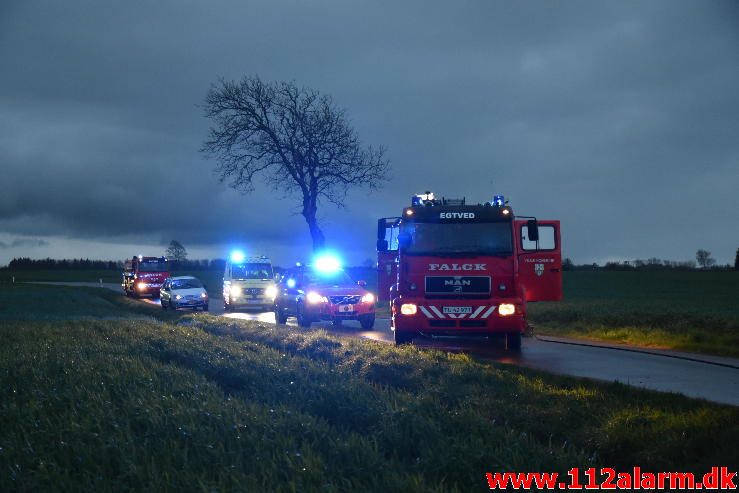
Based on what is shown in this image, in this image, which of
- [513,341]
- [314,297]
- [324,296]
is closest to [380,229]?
[513,341]

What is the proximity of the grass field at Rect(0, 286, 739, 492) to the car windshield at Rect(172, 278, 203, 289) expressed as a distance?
26710mm

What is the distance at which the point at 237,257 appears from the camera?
36.5m

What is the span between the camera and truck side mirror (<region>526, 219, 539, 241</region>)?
1642 cm

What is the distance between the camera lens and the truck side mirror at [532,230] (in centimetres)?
1642

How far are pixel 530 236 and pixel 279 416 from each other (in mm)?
9930

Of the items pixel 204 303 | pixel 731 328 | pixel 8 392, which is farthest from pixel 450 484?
pixel 204 303

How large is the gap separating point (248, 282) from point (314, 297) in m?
11.8

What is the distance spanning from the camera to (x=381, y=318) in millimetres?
32219

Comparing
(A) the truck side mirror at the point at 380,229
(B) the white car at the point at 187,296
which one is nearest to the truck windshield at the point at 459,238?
(A) the truck side mirror at the point at 380,229

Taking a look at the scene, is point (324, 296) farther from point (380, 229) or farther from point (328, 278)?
point (380, 229)

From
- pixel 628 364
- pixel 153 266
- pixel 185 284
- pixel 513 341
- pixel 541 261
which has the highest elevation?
pixel 153 266

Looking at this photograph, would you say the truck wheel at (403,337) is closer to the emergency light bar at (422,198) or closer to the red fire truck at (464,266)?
the red fire truck at (464,266)

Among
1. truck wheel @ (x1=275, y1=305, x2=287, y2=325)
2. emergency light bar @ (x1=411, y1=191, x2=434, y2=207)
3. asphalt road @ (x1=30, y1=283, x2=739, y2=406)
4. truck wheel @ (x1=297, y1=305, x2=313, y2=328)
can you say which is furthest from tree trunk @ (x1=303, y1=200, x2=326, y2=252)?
emergency light bar @ (x1=411, y1=191, x2=434, y2=207)

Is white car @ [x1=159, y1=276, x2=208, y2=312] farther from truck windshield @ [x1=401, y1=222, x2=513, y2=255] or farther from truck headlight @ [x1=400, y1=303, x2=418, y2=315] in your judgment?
truck windshield @ [x1=401, y1=222, x2=513, y2=255]
